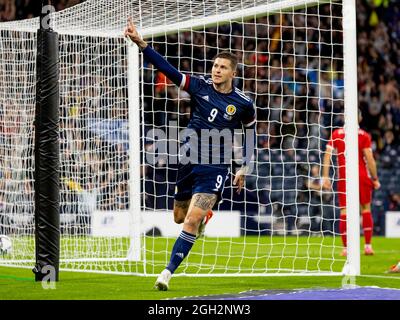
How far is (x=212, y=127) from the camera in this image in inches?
321

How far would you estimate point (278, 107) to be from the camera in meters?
21.1

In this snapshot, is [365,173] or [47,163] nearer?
[47,163]

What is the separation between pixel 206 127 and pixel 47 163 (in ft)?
4.94

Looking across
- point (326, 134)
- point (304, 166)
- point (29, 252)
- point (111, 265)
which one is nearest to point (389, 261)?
point (111, 265)

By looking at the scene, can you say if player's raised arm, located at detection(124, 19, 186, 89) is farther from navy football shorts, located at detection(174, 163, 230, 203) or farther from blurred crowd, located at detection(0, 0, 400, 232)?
blurred crowd, located at detection(0, 0, 400, 232)

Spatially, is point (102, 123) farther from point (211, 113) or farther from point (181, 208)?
point (211, 113)

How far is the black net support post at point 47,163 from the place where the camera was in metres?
8.27

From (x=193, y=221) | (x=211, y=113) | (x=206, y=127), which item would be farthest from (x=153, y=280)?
(x=211, y=113)

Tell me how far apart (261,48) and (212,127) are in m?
15.1

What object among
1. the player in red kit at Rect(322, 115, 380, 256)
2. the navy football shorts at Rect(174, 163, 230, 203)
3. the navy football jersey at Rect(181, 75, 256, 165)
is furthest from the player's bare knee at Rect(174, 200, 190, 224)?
the player in red kit at Rect(322, 115, 380, 256)

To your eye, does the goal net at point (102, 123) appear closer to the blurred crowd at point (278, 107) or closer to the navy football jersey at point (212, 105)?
the blurred crowd at point (278, 107)

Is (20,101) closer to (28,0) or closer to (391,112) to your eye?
(28,0)

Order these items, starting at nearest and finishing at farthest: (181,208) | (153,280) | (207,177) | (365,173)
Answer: (207,177) → (181,208) → (153,280) → (365,173)

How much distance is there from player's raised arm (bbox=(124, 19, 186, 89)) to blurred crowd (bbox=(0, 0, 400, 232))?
12.2 feet
